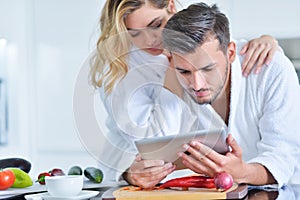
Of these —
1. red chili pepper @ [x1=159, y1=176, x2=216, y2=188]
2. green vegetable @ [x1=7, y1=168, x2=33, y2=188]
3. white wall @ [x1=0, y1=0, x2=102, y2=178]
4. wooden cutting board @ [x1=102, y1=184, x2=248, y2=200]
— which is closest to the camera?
wooden cutting board @ [x1=102, y1=184, x2=248, y2=200]

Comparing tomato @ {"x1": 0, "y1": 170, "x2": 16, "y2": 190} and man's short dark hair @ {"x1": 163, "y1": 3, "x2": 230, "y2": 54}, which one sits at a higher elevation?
man's short dark hair @ {"x1": 163, "y1": 3, "x2": 230, "y2": 54}

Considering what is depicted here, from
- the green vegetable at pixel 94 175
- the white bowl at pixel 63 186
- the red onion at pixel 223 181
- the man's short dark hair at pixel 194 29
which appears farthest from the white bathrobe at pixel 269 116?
the white bowl at pixel 63 186

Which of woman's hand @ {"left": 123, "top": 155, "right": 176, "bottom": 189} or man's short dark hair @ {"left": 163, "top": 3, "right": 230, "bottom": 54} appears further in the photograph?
man's short dark hair @ {"left": 163, "top": 3, "right": 230, "bottom": 54}

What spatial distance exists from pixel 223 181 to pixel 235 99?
1.59 ft

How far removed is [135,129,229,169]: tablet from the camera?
1.51m

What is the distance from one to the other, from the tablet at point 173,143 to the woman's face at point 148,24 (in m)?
0.34

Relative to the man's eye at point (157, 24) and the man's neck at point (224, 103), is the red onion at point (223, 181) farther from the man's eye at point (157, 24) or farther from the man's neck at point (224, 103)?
the man's eye at point (157, 24)

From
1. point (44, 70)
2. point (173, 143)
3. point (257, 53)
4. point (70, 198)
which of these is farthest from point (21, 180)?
point (44, 70)

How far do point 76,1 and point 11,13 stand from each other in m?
0.42

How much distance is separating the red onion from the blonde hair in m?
0.46

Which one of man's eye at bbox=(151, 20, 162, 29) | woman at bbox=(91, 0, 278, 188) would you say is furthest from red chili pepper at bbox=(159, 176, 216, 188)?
man's eye at bbox=(151, 20, 162, 29)

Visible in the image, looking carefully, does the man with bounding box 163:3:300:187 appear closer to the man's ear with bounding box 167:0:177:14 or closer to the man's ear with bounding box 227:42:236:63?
the man's ear with bounding box 227:42:236:63

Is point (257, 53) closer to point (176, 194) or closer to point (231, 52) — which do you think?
point (231, 52)

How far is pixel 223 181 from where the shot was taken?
142 cm
